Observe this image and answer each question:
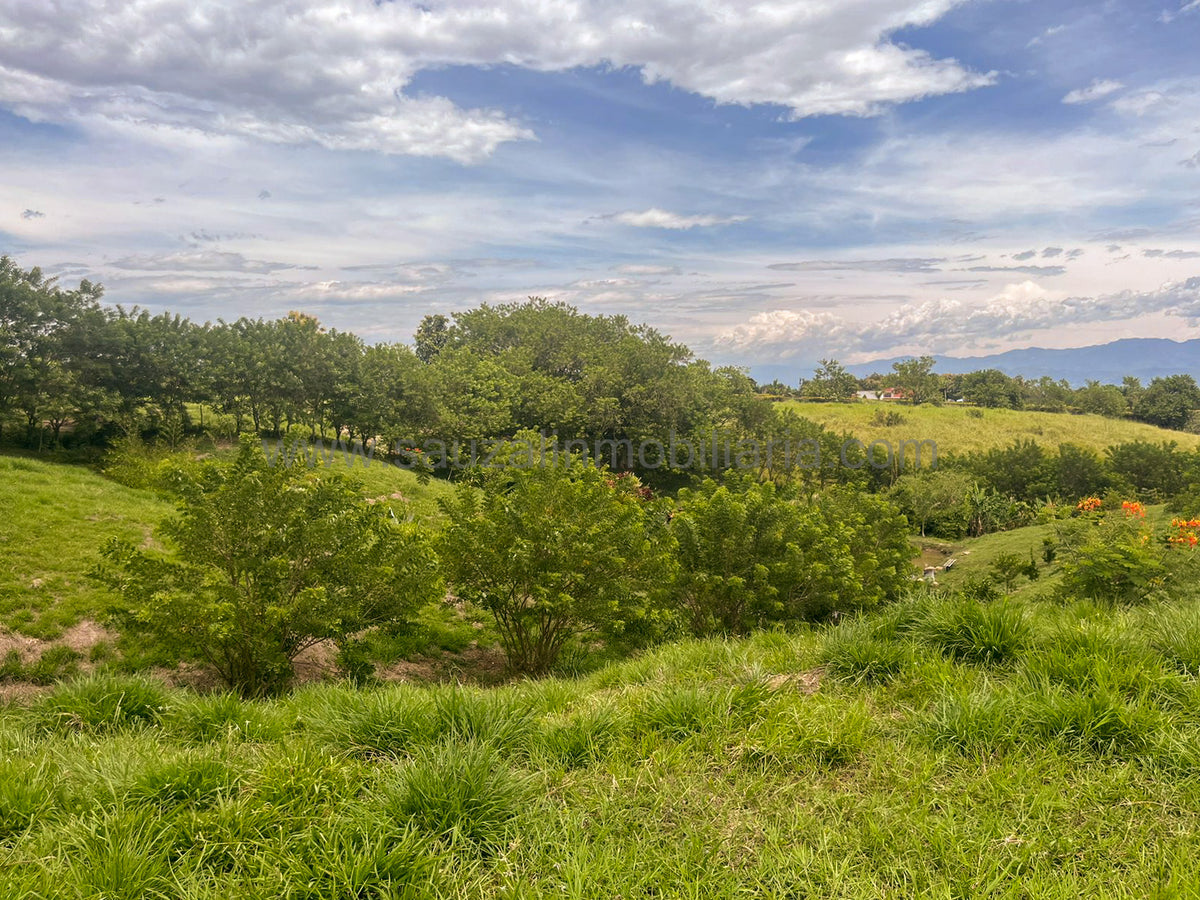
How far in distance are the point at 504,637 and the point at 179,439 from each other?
2285cm

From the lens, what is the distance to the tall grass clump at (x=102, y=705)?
15.7 ft

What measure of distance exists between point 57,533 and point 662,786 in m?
17.8

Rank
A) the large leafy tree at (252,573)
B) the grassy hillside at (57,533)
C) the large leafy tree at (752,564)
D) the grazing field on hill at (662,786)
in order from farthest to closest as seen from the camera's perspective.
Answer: the large leafy tree at (752,564), the grassy hillside at (57,533), the large leafy tree at (252,573), the grazing field on hill at (662,786)

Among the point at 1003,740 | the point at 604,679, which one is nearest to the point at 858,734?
the point at 1003,740

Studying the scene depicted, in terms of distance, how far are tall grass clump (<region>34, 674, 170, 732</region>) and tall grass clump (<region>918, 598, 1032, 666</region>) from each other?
20.4 ft

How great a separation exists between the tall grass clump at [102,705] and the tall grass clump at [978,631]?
623 centimetres

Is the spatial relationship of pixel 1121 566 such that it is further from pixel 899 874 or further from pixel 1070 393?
pixel 1070 393

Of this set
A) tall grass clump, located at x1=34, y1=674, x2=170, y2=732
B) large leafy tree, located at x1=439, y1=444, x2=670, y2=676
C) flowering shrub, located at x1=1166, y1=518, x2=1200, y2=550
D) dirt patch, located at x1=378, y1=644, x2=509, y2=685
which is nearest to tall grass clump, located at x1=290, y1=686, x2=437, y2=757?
tall grass clump, located at x1=34, y1=674, x2=170, y2=732

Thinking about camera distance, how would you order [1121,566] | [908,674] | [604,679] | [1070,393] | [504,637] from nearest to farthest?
[908,674] → [604,679] → [504,637] → [1121,566] → [1070,393]

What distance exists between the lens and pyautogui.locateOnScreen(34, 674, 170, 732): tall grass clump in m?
4.79

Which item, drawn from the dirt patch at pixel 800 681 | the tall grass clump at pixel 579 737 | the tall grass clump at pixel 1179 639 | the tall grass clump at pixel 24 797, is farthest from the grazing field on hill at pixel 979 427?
the tall grass clump at pixel 24 797

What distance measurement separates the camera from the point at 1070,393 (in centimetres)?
8662

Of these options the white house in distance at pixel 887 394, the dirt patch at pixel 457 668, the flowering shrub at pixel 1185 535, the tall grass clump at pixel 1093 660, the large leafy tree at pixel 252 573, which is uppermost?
the white house in distance at pixel 887 394

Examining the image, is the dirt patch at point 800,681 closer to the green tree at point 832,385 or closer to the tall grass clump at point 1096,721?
the tall grass clump at point 1096,721
